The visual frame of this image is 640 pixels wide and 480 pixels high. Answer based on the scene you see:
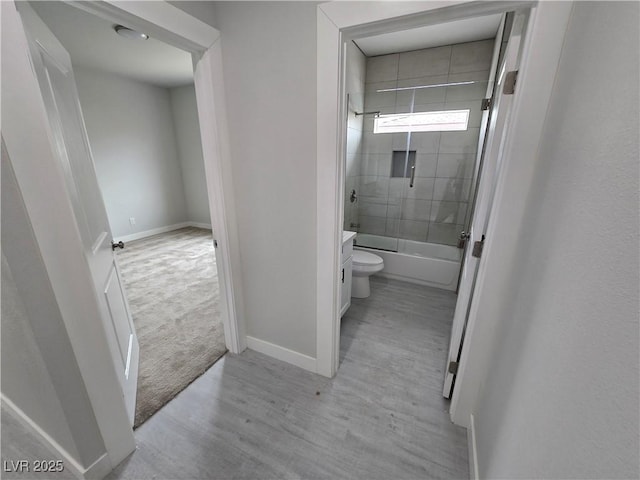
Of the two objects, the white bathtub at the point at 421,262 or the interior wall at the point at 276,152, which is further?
the white bathtub at the point at 421,262

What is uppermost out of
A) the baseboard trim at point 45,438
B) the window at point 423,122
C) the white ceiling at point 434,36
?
the white ceiling at point 434,36

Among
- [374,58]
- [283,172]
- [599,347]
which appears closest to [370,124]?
[374,58]

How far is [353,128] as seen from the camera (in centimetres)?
324

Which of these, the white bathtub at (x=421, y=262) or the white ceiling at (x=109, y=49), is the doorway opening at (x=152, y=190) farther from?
the white bathtub at (x=421, y=262)

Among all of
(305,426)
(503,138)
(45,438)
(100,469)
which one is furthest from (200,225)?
(503,138)

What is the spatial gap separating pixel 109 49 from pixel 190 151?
2.04 metres

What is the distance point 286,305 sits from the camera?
5.65ft

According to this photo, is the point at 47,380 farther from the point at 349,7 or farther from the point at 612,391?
the point at 349,7

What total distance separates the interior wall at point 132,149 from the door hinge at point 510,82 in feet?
16.3

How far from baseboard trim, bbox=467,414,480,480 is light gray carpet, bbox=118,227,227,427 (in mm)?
1624

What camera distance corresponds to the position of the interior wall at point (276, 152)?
4.17ft

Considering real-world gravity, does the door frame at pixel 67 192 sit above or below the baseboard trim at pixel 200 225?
above

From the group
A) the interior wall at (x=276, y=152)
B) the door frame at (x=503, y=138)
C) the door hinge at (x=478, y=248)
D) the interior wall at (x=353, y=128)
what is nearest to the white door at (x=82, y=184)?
the interior wall at (x=276, y=152)

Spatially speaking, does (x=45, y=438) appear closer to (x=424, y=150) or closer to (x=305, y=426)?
(x=305, y=426)
